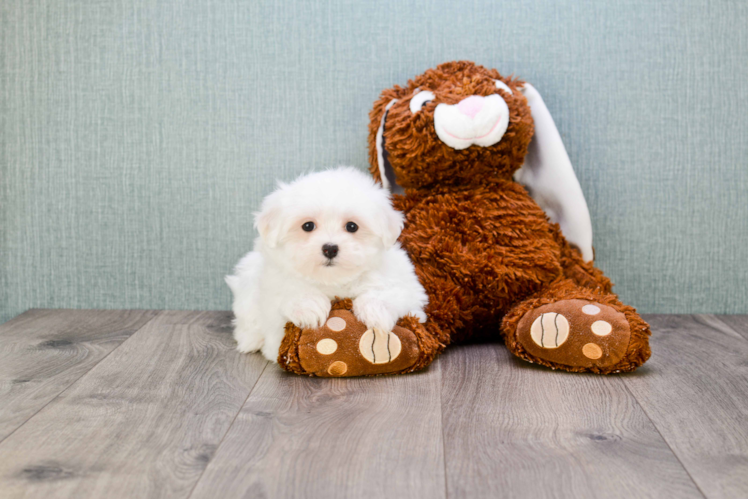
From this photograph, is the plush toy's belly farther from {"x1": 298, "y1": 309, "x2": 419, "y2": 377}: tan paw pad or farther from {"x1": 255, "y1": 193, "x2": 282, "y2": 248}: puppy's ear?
{"x1": 255, "y1": 193, "x2": 282, "y2": 248}: puppy's ear

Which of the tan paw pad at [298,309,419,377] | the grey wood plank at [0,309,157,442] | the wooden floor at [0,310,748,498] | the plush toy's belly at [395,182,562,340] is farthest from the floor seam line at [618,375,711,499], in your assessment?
the grey wood plank at [0,309,157,442]

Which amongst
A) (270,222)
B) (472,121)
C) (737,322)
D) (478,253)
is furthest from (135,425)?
(737,322)

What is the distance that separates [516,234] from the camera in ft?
4.66

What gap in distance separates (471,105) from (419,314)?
1.53 feet

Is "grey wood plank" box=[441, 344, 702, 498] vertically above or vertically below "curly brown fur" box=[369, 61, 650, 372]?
below

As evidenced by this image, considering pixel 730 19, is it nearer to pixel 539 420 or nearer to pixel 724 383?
pixel 724 383

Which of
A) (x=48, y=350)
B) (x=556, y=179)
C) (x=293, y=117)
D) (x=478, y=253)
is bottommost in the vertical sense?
(x=48, y=350)

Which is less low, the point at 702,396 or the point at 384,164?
the point at 384,164

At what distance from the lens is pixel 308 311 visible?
121 cm

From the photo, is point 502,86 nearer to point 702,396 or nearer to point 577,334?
point 577,334

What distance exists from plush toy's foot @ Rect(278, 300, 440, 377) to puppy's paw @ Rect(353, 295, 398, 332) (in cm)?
1

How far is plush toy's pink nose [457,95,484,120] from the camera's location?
136 centimetres

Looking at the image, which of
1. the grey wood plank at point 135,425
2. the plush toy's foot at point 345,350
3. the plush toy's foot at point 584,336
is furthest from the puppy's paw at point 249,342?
the plush toy's foot at point 584,336

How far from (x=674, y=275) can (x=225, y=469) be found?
1364mm
